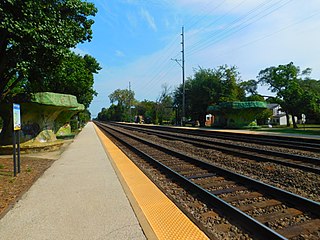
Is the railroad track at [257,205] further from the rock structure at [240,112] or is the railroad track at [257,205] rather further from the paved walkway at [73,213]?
the rock structure at [240,112]

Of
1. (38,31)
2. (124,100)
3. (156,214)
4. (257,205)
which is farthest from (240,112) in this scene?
(124,100)

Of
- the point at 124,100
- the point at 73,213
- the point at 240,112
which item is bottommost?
the point at 73,213

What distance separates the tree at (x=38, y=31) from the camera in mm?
6688

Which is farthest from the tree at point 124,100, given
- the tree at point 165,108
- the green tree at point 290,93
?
the green tree at point 290,93

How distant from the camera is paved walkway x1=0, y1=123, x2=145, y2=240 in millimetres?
3768

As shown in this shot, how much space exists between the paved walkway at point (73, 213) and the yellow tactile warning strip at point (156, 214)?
17 centimetres

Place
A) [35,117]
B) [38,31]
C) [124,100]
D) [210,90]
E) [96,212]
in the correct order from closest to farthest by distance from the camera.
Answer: [96,212], [38,31], [35,117], [210,90], [124,100]

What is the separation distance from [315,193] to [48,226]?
546 cm

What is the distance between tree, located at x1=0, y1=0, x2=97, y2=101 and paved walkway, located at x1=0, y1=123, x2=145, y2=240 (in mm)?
3834

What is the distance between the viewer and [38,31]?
7234 millimetres

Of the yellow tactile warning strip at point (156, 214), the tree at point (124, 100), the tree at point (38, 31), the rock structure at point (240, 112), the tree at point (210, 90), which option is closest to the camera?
the yellow tactile warning strip at point (156, 214)

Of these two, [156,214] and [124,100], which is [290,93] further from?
[124,100]

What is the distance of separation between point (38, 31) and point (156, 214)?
19.9 ft

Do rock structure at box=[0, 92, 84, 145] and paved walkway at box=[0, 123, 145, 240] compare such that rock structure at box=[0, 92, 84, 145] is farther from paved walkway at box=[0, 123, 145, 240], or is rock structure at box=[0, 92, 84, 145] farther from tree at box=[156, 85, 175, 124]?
tree at box=[156, 85, 175, 124]
